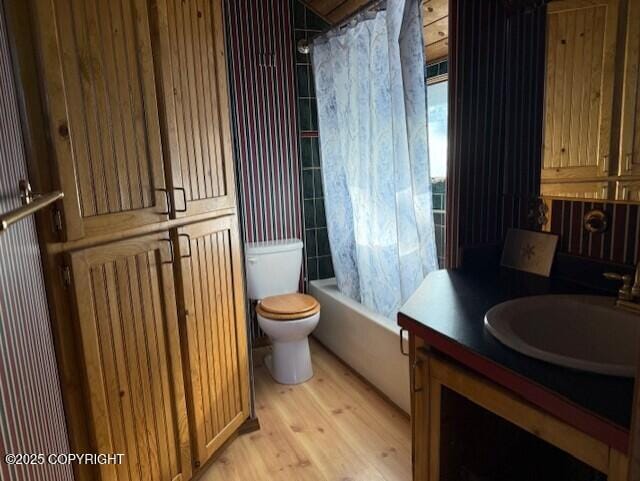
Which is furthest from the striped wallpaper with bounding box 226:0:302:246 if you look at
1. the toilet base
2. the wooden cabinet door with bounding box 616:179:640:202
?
the wooden cabinet door with bounding box 616:179:640:202

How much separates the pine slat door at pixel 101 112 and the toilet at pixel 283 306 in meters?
1.15

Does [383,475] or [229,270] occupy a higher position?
[229,270]

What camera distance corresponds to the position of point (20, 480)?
717 mm

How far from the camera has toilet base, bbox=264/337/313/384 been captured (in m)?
2.60

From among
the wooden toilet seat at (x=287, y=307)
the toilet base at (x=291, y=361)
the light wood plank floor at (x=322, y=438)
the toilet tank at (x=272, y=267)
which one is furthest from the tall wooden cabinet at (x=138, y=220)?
the toilet tank at (x=272, y=267)

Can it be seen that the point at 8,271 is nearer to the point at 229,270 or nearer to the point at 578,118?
the point at 229,270

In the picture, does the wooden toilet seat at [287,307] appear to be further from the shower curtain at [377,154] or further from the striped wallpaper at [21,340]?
the striped wallpaper at [21,340]

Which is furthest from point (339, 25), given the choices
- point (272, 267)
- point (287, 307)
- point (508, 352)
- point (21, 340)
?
point (21, 340)

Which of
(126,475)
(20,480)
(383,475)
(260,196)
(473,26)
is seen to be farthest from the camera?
(260,196)

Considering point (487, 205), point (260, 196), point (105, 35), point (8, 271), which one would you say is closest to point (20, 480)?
point (8, 271)

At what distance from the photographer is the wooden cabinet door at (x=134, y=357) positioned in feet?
Result: 4.12

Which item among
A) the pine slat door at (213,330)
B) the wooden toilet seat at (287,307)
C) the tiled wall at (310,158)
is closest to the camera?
the pine slat door at (213,330)

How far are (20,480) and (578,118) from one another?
5.56ft

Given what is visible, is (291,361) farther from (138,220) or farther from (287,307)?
(138,220)
